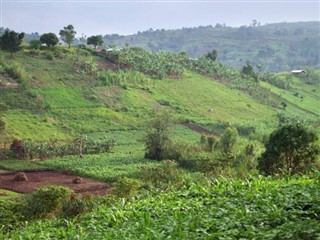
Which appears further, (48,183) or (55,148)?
(55,148)

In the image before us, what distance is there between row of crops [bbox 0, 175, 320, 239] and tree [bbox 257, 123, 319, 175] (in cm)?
1062

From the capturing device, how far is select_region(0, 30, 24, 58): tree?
6594 centimetres

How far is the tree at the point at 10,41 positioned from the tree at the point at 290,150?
4916cm

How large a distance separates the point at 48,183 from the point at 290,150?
19.9 m

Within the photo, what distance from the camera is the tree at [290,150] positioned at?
76.7 feet

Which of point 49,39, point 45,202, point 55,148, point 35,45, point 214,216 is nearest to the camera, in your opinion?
point 214,216

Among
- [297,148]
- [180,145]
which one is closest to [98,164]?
[180,145]

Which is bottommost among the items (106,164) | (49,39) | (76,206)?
(106,164)

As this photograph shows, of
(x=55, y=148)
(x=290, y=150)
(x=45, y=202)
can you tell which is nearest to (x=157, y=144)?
(x=55, y=148)

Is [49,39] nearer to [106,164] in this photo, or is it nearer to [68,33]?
[68,33]

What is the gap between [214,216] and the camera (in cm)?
991

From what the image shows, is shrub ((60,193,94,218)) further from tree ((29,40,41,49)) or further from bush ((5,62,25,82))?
tree ((29,40,41,49))

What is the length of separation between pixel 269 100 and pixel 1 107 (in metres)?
44.4

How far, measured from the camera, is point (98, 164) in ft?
146
